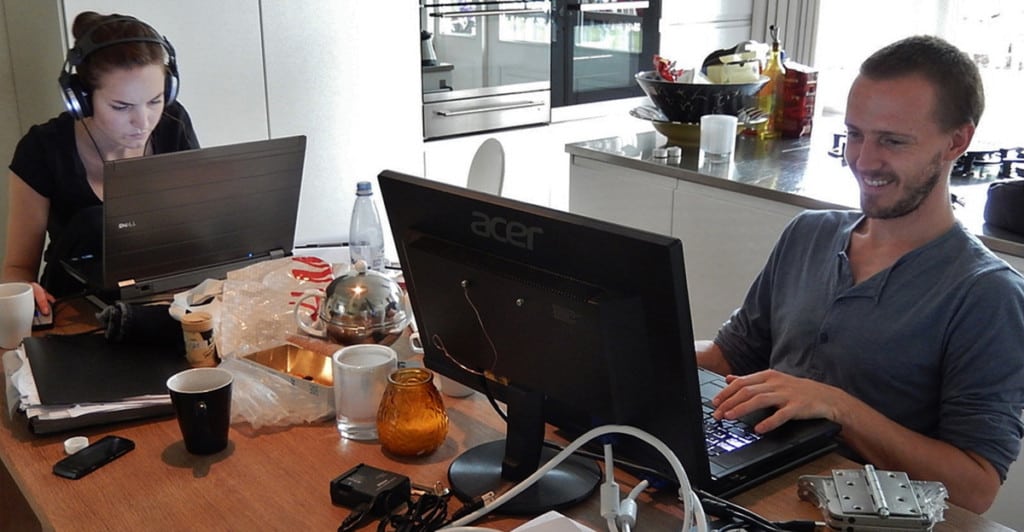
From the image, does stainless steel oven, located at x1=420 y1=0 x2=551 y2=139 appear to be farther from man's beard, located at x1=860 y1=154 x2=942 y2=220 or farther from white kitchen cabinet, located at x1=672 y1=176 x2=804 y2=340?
man's beard, located at x1=860 y1=154 x2=942 y2=220

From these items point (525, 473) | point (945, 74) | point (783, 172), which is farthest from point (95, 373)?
point (783, 172)

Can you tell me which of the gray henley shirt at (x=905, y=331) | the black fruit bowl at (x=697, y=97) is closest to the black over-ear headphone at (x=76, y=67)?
the gray henley shirt at (x=905, y=331)

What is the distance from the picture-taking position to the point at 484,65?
146 inches

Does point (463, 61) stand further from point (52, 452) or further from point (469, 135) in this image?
point (52, 452)

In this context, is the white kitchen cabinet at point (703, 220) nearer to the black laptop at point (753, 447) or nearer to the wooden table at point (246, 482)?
the black laptop at point (753, 447)

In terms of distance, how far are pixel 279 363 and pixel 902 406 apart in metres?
0.97

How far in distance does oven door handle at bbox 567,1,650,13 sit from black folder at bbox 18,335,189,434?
9.07 feet

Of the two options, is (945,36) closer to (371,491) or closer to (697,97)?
(697,97)

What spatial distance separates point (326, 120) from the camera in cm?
329

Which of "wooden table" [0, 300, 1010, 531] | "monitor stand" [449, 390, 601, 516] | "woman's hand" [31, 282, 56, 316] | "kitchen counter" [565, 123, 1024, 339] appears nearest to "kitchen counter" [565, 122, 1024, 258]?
"kitchen counter" [565, 123, 1024, 339]

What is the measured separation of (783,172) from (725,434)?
144cm

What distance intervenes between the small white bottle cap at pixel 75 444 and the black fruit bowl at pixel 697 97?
1950 mm

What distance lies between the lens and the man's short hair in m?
1.46

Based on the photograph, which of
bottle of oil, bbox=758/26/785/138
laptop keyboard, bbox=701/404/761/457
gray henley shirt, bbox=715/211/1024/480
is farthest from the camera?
bottle of oil, bbox=758/26/785/138
